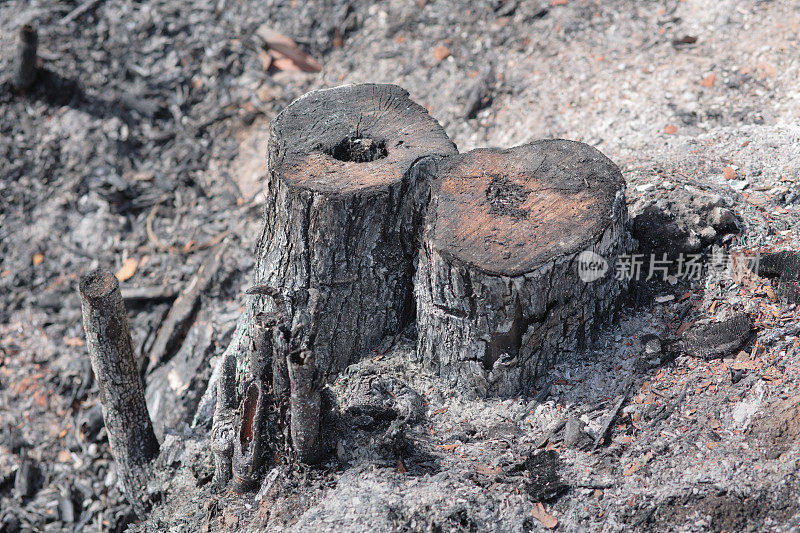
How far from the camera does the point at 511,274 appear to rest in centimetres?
236

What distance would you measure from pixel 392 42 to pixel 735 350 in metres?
3.65

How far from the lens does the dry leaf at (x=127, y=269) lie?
4652 mm

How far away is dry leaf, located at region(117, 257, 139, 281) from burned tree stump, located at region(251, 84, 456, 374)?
2.02 meters

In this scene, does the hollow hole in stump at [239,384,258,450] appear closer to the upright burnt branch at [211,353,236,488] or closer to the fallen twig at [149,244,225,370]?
the upright burnt branch at [211,353,236,488]

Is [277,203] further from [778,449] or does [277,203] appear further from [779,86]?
[779,86]

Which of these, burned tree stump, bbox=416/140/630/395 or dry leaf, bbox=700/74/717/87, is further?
dry leaf, bbox=700/74/717/87

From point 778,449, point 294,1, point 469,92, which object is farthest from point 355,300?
point 294,1

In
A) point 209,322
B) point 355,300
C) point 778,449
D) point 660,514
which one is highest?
point 355,300

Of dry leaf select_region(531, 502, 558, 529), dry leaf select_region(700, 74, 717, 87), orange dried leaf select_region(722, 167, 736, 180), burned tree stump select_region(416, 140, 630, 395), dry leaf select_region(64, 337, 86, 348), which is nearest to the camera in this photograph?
dry leaf select_region(531, 502, 558, 529)

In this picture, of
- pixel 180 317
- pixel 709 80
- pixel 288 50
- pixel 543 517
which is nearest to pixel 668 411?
pixel 543 517

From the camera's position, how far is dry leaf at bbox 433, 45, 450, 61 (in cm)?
504

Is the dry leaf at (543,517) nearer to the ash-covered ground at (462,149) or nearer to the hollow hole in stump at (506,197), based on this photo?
the ash-covered ground at (462,149)

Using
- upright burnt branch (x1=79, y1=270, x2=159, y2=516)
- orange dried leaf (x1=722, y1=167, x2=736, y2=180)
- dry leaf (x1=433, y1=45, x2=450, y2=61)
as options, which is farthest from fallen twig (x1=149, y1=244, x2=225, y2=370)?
orange dried leaf (x1=722, y1=167, x2=736, y2=180)

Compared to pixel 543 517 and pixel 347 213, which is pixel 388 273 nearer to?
pixel 347 213
